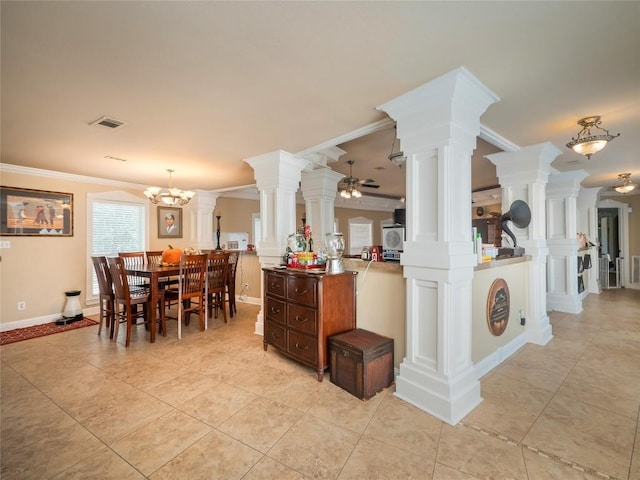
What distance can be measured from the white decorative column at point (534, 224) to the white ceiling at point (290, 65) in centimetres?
42

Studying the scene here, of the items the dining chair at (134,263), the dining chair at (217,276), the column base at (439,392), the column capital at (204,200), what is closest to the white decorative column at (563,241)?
the column base at (439,392)

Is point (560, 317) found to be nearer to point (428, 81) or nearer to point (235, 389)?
point (428, 81)

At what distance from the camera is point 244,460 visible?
1617 mm

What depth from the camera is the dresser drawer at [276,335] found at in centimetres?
283

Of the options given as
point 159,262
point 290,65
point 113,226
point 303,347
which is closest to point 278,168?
point 290,65

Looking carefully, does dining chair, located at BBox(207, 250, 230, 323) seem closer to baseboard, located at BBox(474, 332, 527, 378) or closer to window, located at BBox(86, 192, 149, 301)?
window, located at BBox(86, 192, 149, 301)

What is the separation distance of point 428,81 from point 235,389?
8.79ft

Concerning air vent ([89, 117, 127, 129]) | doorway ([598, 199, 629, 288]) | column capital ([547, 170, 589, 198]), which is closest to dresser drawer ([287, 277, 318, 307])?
air vent ([89, 117, 127, 129])

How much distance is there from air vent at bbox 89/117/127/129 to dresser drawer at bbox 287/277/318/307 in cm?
203

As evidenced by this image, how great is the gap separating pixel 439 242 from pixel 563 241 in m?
4.22

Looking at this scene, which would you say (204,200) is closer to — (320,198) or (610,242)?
(320,198)

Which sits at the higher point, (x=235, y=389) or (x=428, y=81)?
(x=428, y=81)

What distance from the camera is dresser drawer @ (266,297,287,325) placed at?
9.27 feet

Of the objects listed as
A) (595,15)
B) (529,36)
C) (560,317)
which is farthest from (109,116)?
(560,317)
